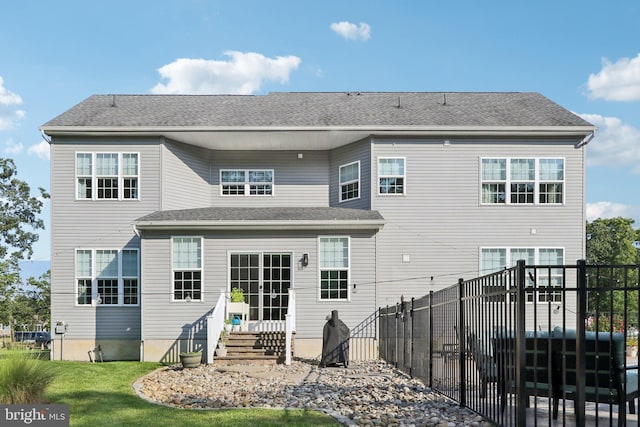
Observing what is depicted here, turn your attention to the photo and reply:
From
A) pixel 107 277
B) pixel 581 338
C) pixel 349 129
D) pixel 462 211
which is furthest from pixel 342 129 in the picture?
pixel 581 338

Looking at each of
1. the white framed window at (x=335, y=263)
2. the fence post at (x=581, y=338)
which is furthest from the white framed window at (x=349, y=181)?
the fence post at (x=581, y=338)

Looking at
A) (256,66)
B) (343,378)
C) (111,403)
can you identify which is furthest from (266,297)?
(256,66)

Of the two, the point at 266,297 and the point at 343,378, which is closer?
the point at 343,378

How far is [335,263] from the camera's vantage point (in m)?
18.0

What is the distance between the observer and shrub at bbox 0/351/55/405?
7.86m

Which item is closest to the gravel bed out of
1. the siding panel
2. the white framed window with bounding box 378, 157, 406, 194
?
the siding panel

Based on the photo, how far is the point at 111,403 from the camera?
9.46 m

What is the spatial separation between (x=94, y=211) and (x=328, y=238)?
7220 mm

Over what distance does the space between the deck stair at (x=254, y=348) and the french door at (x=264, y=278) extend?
50.4 inches

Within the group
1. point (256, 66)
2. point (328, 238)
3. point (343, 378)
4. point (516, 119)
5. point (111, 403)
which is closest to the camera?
point (111, 403)

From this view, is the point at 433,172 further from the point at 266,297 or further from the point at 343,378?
the point at 343,378

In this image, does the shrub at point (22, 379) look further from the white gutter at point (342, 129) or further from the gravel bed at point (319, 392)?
the white gutter at point (342, 129)

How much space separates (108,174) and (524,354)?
15.6 metres

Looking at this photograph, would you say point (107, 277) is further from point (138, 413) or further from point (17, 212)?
point (17, 212)
